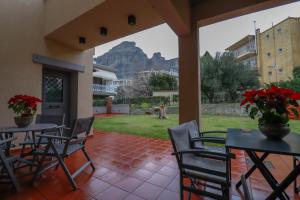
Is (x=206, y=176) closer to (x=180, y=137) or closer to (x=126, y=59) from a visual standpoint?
(x=180, y=137)

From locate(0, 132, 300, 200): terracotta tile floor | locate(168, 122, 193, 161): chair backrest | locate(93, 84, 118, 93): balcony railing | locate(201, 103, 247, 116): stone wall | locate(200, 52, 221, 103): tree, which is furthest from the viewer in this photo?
locate(93, 84, 118, 93): balcony railing

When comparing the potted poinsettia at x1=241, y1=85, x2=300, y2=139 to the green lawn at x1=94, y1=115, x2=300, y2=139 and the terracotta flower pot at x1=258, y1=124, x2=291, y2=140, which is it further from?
the green lawn at x1=94, y1=115, x2=300, y2=139

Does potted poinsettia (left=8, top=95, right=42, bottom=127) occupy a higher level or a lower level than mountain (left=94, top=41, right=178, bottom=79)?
lower

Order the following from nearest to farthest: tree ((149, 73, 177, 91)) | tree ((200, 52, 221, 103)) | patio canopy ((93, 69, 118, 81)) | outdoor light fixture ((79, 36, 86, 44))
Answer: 1. outdoor light fixture ((79, 36, 86, 44))
2. tree ((200, 52, 221, 103))
3. patio canopy ((93, 69, 118, 81))
4. tree ((149, 73, 177, 91))

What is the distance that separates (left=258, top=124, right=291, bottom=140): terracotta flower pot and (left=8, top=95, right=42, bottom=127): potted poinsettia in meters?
2.90

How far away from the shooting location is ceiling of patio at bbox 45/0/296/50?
2.24 metres

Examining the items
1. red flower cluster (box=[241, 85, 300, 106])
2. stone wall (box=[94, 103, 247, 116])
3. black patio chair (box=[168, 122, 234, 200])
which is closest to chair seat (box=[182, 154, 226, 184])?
black patio chair (box=[168, 122, 234, 200])

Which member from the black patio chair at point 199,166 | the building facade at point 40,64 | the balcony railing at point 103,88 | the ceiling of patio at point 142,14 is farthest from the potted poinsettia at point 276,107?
the balcony railing at point 103,88

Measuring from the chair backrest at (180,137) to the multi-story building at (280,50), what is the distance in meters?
6.86

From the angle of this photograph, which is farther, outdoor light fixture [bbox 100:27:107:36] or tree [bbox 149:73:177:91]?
tree [bbox 149:73:177:91]

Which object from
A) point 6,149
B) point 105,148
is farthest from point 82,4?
point 105,148

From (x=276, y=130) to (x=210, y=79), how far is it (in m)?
8.85

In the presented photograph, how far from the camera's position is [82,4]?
272 centimetres

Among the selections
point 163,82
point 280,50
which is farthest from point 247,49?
point 163,82
